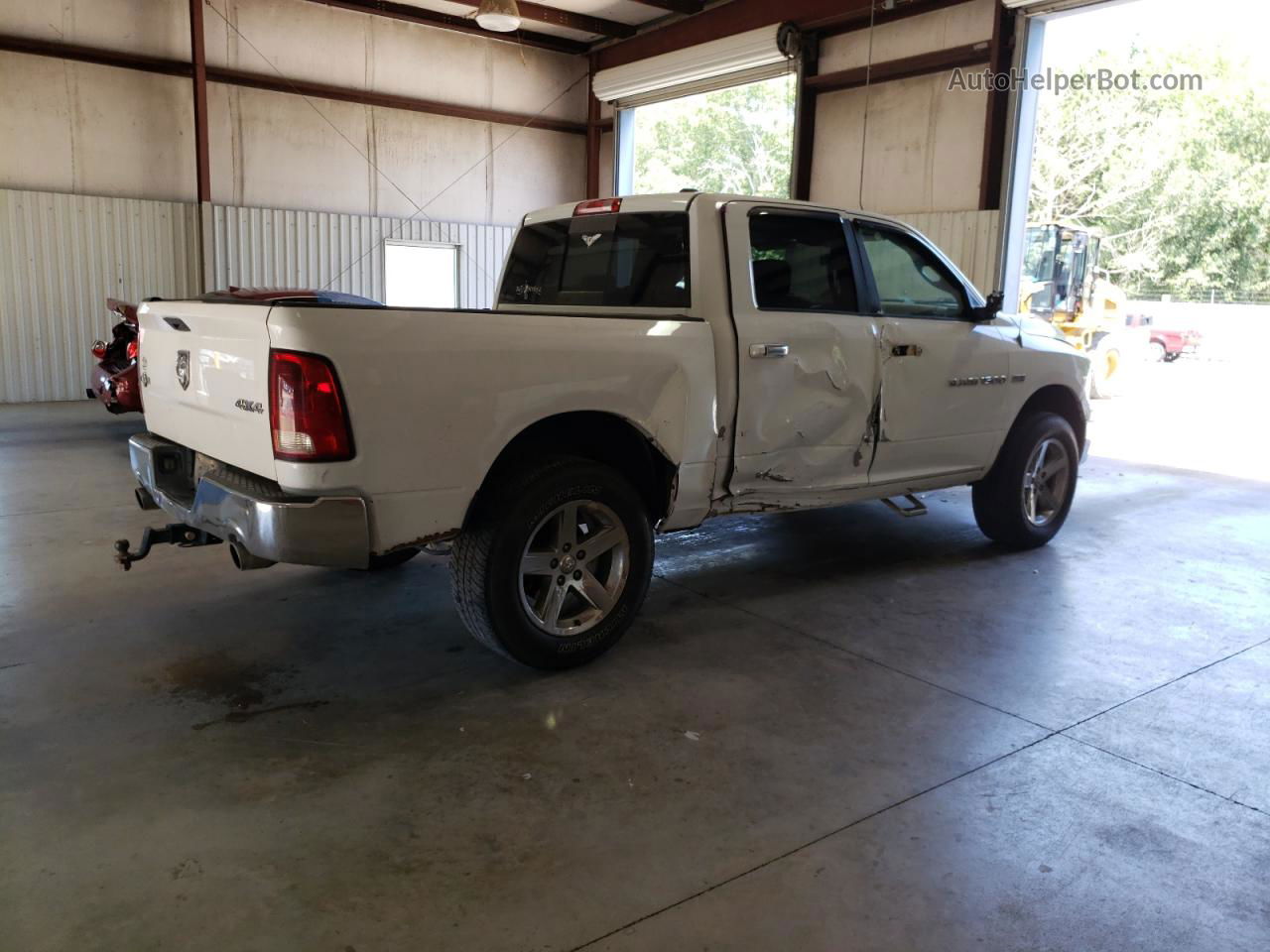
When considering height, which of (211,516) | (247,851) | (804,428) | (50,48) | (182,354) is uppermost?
(50,48)

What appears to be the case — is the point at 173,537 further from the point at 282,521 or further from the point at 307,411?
the point at 307,411

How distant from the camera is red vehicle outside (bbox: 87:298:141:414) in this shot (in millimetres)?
7746

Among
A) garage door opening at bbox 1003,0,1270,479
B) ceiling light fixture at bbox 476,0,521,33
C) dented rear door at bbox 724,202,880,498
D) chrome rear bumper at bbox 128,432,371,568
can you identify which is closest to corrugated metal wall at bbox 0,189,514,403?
ceiling light fixture at bbox 476,0,521,33

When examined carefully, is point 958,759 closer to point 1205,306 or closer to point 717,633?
point 717,633

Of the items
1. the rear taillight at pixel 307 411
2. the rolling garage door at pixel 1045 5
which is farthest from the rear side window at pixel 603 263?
the rolling garage door at pixel 1045 5

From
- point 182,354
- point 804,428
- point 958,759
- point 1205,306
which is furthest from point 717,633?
point 1205,306

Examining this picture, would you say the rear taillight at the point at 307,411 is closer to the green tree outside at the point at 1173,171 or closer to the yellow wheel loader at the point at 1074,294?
the yellow wheel loader at the point at 1074,294

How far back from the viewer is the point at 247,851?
2490 millimetres

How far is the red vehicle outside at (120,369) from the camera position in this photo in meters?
7.75

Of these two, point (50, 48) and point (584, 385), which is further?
point (50, 48)

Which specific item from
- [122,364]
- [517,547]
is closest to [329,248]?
[122,364]

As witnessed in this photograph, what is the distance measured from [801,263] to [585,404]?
1.49 meters

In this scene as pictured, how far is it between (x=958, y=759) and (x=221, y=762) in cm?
238

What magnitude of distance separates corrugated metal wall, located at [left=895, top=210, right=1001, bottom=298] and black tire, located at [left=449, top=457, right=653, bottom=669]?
24.3 feet
